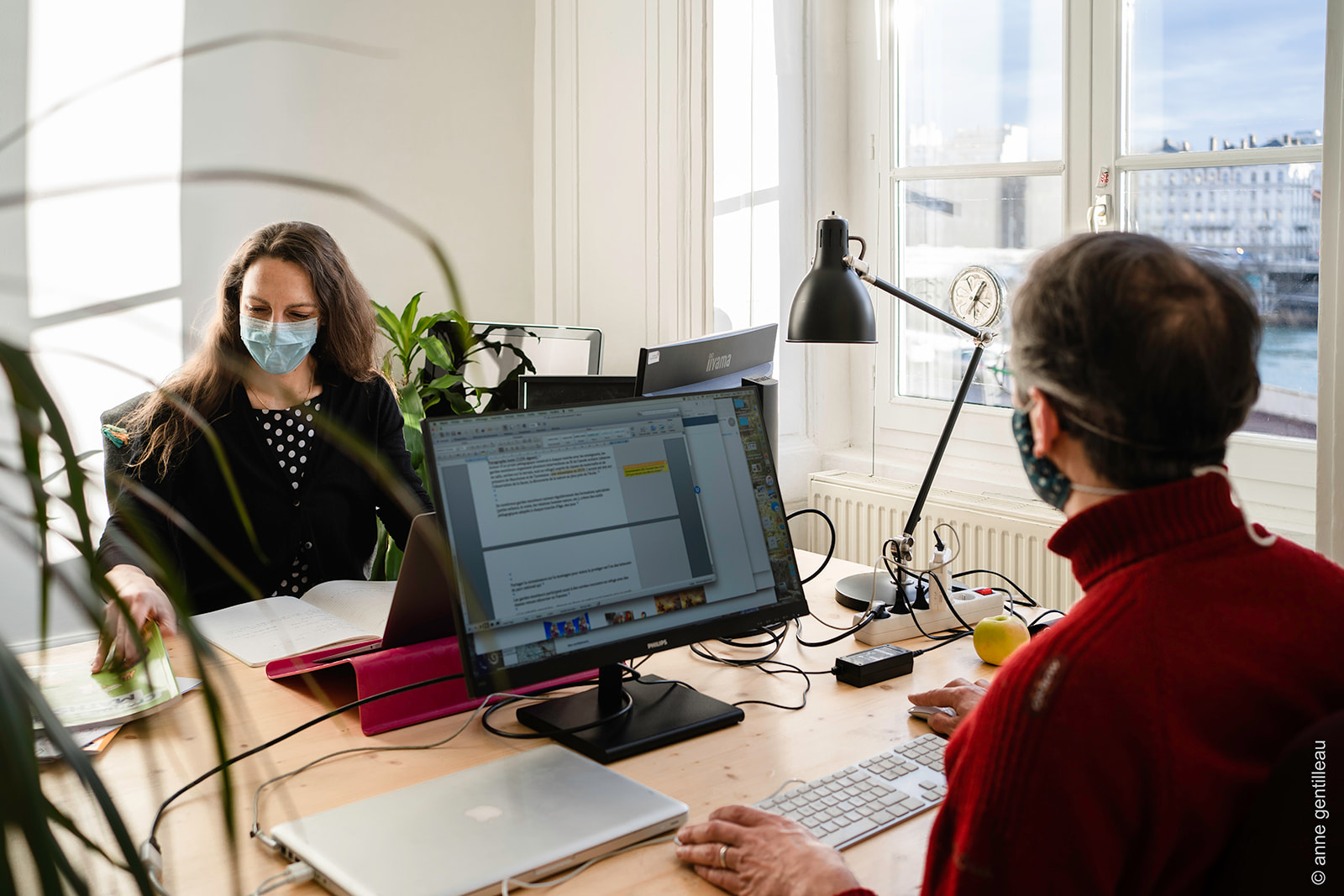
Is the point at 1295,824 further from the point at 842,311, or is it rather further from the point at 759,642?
the point at 842,311

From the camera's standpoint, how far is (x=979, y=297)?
2.15 meters

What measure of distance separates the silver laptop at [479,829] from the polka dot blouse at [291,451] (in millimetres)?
1061

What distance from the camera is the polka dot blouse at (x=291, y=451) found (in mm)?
2082

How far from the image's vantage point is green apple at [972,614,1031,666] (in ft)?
5.02

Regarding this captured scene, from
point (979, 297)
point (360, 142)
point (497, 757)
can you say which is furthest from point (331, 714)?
point (360, 142)

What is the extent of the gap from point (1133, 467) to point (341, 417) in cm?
173

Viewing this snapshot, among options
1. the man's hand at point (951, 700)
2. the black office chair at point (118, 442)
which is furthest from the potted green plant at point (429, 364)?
the man's hand at point (951, 700)

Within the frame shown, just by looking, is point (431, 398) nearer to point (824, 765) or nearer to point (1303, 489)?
point (824, 765)

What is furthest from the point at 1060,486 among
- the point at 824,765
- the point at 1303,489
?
the point at 1303,489

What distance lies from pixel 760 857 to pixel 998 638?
0.70 metres

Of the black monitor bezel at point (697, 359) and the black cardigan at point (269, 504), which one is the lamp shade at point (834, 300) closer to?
the black monitor bezel at point (697, 359)

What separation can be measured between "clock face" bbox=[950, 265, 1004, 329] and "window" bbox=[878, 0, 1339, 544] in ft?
1.40

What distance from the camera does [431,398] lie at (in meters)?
2.81

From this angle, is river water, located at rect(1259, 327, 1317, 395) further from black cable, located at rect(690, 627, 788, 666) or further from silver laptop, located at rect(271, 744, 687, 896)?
silver laptop, located at rect(271, 744, 687, 896)
